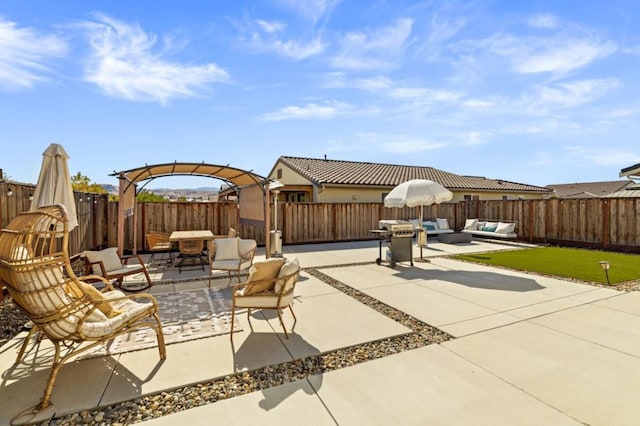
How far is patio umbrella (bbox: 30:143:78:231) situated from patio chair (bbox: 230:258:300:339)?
102 inches

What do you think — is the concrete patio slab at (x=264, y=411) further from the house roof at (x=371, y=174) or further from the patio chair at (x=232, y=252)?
the house roof at (x=371, y=174)

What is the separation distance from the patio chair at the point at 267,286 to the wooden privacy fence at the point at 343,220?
5959mm

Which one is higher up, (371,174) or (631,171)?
(371,174)

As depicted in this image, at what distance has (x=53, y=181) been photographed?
4.14m

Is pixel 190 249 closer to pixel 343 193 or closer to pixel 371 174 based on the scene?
pixel 343 193

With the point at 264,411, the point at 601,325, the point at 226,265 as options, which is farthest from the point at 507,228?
the point at 264,411

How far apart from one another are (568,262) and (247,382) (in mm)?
9327

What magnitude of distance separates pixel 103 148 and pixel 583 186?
171 feet

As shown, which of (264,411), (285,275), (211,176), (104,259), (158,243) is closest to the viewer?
(264,411)

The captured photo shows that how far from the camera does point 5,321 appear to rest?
4035 mm

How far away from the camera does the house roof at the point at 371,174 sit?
15.6m

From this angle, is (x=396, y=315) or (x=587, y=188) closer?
(x=396, y=315)

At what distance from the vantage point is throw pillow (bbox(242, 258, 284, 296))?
3686 mm

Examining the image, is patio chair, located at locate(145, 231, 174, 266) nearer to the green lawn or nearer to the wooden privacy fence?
the wooden privacy fence
